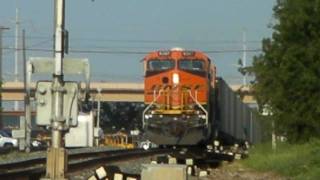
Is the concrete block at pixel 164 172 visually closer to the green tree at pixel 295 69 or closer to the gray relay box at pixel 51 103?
the gray relay box at pixel 51 103

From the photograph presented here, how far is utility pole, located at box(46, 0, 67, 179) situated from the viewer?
11.6m

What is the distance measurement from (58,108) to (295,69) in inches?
869

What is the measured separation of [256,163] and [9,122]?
11438cm

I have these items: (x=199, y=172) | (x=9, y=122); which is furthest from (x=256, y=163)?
(x=9, y=122)

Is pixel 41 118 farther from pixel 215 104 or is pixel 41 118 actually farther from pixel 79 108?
pixel 215 104

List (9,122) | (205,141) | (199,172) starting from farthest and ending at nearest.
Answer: (9,122) < (205,141) < (199,172)

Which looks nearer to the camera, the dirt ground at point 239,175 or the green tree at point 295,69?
the dirt ground at point 239,175

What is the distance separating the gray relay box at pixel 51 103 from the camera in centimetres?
1166

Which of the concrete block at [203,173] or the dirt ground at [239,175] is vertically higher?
the concrete block at [203,173]

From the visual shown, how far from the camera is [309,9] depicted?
3259 centimetres

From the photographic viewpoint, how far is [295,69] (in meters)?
32.8

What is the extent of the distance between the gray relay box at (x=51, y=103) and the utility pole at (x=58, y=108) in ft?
0.17

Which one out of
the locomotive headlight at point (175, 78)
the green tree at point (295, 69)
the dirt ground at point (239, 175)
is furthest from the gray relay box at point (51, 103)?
the locomotive headlight at point (175, 78)

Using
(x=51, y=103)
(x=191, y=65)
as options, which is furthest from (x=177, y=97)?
(x=51, y=103)
